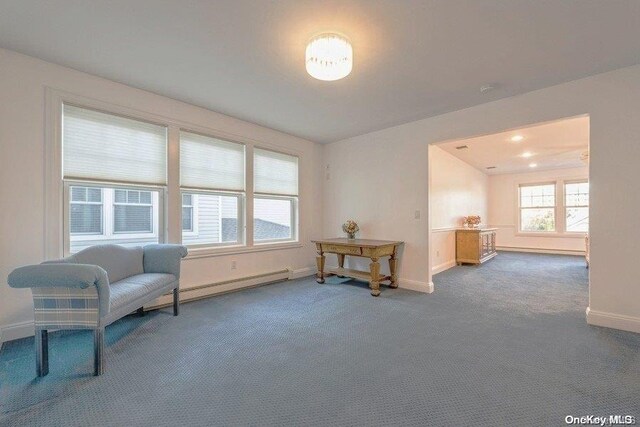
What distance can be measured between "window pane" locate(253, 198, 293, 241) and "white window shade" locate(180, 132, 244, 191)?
0.49 m

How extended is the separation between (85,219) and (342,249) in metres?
3.06

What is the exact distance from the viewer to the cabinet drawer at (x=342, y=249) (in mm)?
3929

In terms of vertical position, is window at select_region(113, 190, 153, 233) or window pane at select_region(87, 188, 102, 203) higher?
window pane at select_region(87, 188, 102, 203)

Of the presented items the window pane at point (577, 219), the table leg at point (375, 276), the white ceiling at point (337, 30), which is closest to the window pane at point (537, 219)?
the window pane at point (577, 219)

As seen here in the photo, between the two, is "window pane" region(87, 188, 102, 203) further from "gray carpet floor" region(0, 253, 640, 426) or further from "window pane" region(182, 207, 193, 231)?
"gray carpet floor" region(0, 253, 640, 426)

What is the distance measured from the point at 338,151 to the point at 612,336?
4064mm

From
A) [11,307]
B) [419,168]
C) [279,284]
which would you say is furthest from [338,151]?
[11,307]

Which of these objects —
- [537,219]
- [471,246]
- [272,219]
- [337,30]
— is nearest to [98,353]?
[337,30]

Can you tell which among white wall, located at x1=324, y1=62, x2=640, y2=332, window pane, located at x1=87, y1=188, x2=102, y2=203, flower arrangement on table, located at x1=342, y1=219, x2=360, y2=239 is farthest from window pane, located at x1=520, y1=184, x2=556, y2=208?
A: window pane, located at x1=87, y1=188, x2=102, y2=203

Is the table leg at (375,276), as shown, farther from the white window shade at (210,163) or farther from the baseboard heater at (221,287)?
the white window shade at (210,163)

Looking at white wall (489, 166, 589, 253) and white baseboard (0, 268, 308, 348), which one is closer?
white baseboard (0, 268, 308, 348)

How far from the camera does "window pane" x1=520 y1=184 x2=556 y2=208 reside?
26.2 ft

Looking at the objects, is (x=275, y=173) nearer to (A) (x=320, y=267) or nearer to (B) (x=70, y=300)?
(A) (x=320, y=267)

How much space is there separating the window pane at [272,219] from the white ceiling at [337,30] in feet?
5.62
